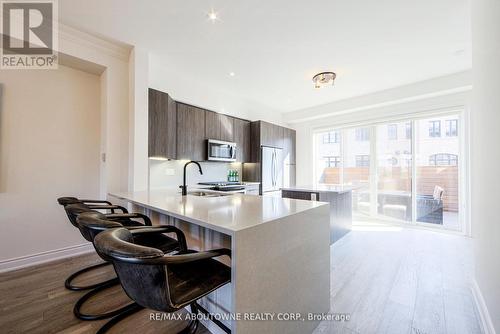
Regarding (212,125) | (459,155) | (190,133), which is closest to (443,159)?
(459,155)

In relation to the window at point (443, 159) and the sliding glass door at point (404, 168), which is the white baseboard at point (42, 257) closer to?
the sliding glass door at point (404, 168)

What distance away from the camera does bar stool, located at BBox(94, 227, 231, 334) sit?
0.84 meters

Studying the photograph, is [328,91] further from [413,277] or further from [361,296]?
[361,296]

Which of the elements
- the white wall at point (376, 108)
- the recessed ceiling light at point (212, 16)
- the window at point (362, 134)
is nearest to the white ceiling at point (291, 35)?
the recessed ceiling light at point (212, 16)

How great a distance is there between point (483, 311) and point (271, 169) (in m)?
3.73

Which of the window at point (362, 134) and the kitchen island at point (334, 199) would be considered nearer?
the kitchen island at point (334, 199)

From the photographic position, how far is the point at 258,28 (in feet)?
8.28

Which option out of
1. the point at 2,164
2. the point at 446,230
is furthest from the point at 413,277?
the point at 2,164

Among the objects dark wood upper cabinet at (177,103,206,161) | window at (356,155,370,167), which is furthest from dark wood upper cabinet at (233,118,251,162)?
window at (356,155,370,167)

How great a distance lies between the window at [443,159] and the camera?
157 inches

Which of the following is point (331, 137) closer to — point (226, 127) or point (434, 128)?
point (434, 128)

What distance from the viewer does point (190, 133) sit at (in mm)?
3629

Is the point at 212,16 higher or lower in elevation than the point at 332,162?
higher

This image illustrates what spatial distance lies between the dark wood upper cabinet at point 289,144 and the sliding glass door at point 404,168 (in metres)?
1.02
